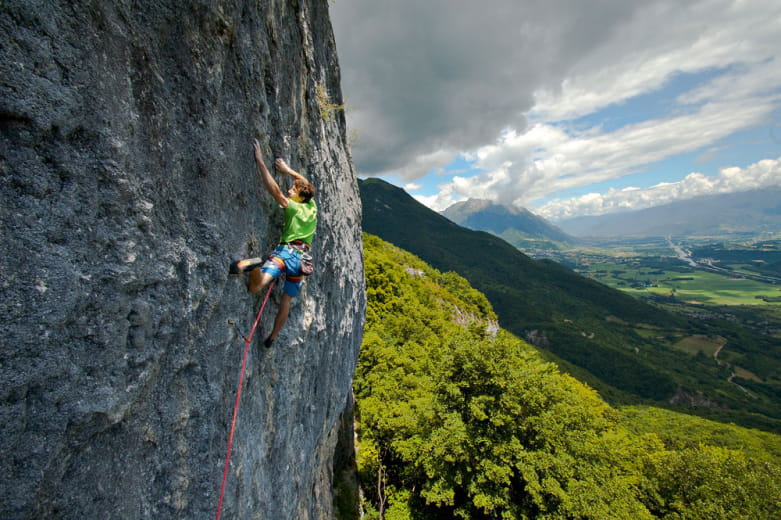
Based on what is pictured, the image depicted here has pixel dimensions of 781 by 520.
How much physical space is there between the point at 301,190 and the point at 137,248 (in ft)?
9.11

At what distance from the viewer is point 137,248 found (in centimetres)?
338

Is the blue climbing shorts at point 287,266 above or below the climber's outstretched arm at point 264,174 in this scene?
below

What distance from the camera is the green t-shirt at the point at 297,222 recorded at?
5.48 meters

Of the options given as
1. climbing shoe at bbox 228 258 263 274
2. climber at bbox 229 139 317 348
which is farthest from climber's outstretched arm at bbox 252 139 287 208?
climbing shoe at bbox 228 258 263 274

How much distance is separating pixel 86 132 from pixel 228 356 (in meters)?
3.27

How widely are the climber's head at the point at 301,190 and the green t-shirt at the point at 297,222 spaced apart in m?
0.13

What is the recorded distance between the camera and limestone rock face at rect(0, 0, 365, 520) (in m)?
2.54

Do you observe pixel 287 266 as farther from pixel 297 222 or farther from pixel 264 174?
pixel 264 174

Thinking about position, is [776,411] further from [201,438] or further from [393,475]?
[201,438]

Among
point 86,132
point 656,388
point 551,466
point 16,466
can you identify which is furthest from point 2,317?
point 656,388

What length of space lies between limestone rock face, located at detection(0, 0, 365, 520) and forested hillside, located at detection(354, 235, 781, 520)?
40.4ft

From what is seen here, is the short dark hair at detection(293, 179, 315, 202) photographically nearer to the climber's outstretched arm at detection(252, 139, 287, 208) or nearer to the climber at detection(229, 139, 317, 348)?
the climber at detection(229, 139, 317, 348)

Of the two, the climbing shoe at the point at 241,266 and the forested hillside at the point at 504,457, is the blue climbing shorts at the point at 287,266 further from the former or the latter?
the forested hillside at the point at 504,457

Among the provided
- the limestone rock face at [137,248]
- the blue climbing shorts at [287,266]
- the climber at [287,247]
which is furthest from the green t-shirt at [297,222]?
the limestone rock face at [137,248]
